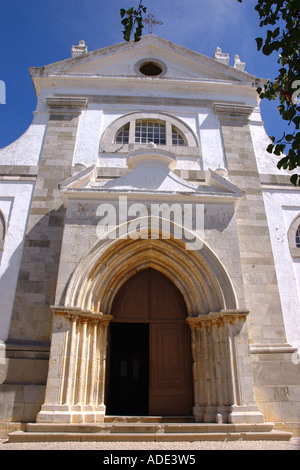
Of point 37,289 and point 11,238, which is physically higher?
point 11,238

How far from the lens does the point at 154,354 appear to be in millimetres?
8156

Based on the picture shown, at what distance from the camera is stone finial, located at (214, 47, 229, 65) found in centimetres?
1249

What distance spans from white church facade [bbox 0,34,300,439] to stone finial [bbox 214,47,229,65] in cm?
257

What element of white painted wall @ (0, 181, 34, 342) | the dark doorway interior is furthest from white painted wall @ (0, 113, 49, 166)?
the dark doorway interior

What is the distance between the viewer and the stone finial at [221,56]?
41.0 feet

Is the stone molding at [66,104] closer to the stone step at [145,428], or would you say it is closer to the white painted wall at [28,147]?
the white painted wall at [28,147]

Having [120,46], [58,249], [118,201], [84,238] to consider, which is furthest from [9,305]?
[120,46]

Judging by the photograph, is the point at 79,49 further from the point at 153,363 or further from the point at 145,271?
the point at 153,363

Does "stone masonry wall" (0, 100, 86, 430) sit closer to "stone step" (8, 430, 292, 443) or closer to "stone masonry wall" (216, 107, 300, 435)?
"stone step" (8, 430, 292, 443)

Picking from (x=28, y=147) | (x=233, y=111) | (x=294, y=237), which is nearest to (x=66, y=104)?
(x=28, y=147)

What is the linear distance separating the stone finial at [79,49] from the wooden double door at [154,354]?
8.10 m

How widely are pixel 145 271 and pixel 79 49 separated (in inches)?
328

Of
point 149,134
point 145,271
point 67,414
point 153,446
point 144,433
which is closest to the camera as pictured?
point 153,446

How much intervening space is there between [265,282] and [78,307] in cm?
426
